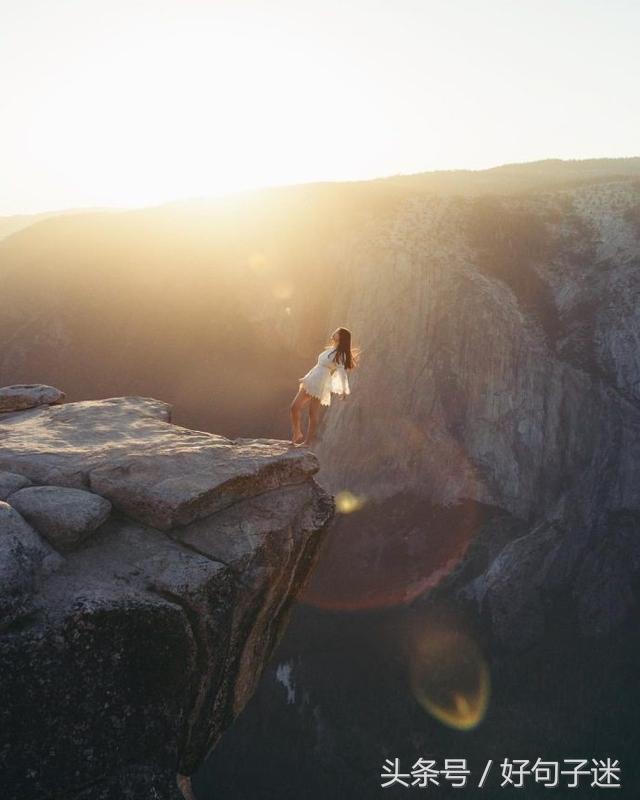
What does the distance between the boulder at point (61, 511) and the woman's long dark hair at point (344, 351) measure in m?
5.22

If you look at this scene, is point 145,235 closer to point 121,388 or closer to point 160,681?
point 121,388

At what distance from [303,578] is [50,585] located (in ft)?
14.6

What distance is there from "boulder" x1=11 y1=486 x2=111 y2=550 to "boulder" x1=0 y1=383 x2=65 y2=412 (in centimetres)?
671

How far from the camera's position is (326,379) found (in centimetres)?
1184

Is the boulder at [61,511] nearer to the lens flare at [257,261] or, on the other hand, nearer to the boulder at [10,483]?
the boulder at [10,483]

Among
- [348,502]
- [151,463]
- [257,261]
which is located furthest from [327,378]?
[257,261]

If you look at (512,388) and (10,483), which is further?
(512,388)

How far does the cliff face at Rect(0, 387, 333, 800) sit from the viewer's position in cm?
631

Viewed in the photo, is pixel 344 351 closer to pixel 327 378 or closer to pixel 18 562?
pixel 327 378

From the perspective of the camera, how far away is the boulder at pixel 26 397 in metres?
14.2

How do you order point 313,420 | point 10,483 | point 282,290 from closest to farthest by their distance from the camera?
point 10,483 → point 313,420 → point 282,290

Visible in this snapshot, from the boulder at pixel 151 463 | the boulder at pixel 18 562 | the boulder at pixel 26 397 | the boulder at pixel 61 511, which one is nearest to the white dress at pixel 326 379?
the boulder at pixel 151 463

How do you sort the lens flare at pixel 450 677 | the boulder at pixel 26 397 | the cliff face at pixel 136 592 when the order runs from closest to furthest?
the cliff face at pixel 136 592, the boulder at pixel 26 397, the lens flare at pixel 450 677

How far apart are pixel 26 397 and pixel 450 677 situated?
15.7 m
